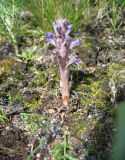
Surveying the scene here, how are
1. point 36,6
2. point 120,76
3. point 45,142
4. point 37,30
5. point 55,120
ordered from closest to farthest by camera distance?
point 45,142
point 55,120
point 120,76
point 36,6
point 37,30

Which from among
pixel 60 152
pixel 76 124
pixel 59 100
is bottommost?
pixel 60 152

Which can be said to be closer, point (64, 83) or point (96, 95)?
point (64, 83)

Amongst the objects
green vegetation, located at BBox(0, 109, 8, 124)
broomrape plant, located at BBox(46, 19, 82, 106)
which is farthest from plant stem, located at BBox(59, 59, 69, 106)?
green vegetation, located at BBox(0, 109, 8, 124)

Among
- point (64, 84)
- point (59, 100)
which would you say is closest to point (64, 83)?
point (64, 84)

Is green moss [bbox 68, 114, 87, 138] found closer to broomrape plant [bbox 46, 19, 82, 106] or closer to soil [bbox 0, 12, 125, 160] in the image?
soil [bbox 0, 12, 125, 160]

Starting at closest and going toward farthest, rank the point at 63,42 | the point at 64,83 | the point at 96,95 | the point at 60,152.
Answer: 1. the point at 60,152
2. the point at 63,42
3. the point at 64,83
4. the point at 96,95

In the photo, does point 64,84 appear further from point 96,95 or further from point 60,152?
point 60,152

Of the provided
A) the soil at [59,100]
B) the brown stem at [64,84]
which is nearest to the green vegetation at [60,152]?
the soil at [59,100]

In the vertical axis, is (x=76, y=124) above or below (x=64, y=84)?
below

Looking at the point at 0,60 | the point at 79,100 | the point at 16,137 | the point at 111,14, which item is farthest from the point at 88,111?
the point at 111,14

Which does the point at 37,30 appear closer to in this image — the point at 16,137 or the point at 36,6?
the point at 36,6

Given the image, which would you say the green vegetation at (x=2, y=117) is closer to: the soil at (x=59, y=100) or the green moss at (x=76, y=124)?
the soil at (x=59, y=100)
